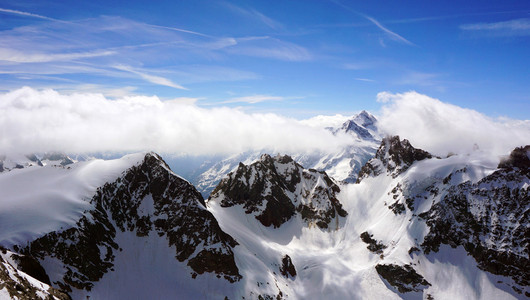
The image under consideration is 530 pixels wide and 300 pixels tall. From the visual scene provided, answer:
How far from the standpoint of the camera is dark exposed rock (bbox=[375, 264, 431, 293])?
16062 centimetres

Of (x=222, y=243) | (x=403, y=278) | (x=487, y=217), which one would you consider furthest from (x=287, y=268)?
(x=487, y=217)

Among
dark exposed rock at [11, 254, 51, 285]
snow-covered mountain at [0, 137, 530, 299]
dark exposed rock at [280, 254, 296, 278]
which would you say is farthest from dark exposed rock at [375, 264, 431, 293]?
dark exposed rock at [11, 254, 51, 285]

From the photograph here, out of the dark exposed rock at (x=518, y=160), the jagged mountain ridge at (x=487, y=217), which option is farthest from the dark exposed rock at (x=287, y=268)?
the dark exposed rock at (x=518, y=160)

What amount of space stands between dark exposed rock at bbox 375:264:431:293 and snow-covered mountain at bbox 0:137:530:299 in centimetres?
57

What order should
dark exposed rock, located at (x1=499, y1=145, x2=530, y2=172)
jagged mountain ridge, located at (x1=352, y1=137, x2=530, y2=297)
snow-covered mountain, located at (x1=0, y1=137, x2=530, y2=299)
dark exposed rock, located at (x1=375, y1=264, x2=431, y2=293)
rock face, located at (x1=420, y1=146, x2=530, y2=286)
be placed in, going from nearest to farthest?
snow-covered mountain, located at (x1=0, y1=137, x2=530, y2=299) → jagged mountain ridge, located at (x1=352, y1=137, x2=530, y2=297) → rock face, located at (x1=420, y1=146, x2=530, y2=286) → dark exposed rock, located at (x1=375, y1=264, x2=431, y2=293) → dark exposed rock, located at (x1=499, y1=145, x2=530, y2=172)

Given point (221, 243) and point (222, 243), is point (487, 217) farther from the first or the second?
point (221, 243)

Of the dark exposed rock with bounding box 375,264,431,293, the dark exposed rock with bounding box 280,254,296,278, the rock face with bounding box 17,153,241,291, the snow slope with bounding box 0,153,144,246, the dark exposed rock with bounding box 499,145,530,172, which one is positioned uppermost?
the dark exposed rock with bounding box 499,145,530,172

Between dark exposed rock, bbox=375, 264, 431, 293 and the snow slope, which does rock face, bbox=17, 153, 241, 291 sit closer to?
the snow slope

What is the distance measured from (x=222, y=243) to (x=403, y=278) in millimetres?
111300

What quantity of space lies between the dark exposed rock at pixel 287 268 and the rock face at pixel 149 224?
3656 cm

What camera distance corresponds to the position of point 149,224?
474 ft

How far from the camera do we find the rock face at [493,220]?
156 meters

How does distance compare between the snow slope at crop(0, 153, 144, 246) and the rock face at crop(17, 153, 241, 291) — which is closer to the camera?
the snow slope at crop(0, 153, 144, 246)

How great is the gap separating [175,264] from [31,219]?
210 ft
